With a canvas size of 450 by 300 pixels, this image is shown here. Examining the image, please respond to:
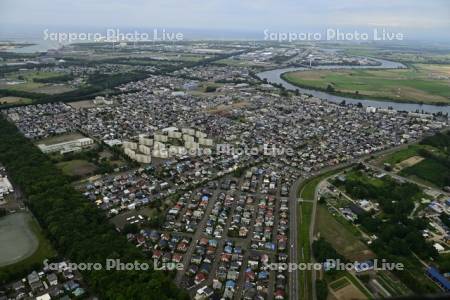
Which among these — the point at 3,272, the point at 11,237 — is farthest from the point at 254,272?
the point at 11,237

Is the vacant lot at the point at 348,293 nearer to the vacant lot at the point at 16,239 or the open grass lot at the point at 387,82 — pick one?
the vacant lot at the point at 16,239

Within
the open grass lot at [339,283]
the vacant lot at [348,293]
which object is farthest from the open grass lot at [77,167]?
the vacant lot at [348,293]

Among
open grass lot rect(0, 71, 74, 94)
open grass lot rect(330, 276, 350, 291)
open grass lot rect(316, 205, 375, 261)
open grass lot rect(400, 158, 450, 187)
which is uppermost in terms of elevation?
open grass lot rect(0, 71, 74, 94)

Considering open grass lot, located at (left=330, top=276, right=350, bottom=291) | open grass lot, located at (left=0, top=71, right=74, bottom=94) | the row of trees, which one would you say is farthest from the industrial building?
open grass lot, located at (left=0, top=71, right=74, bottom=94)

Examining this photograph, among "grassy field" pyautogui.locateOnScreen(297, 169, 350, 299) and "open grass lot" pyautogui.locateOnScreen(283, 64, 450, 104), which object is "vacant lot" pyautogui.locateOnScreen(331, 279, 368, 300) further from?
"open grass lot" pyautogui.locateOnScreen(283, 64, 450, 104)

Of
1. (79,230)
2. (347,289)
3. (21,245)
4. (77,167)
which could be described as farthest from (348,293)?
(77,167)

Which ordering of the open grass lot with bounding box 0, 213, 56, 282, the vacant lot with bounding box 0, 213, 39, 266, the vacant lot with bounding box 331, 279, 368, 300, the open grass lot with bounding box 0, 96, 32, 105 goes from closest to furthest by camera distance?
1. the vacant lot with bounding box 331, 279, 368, 300
2. the open grass lot with bounding box 0, 213, 56, 282
3. the vacant lot with bounding box 0, 213, 39, 266
4. the open grass lot with bounding box 0, 96, 32, 105
